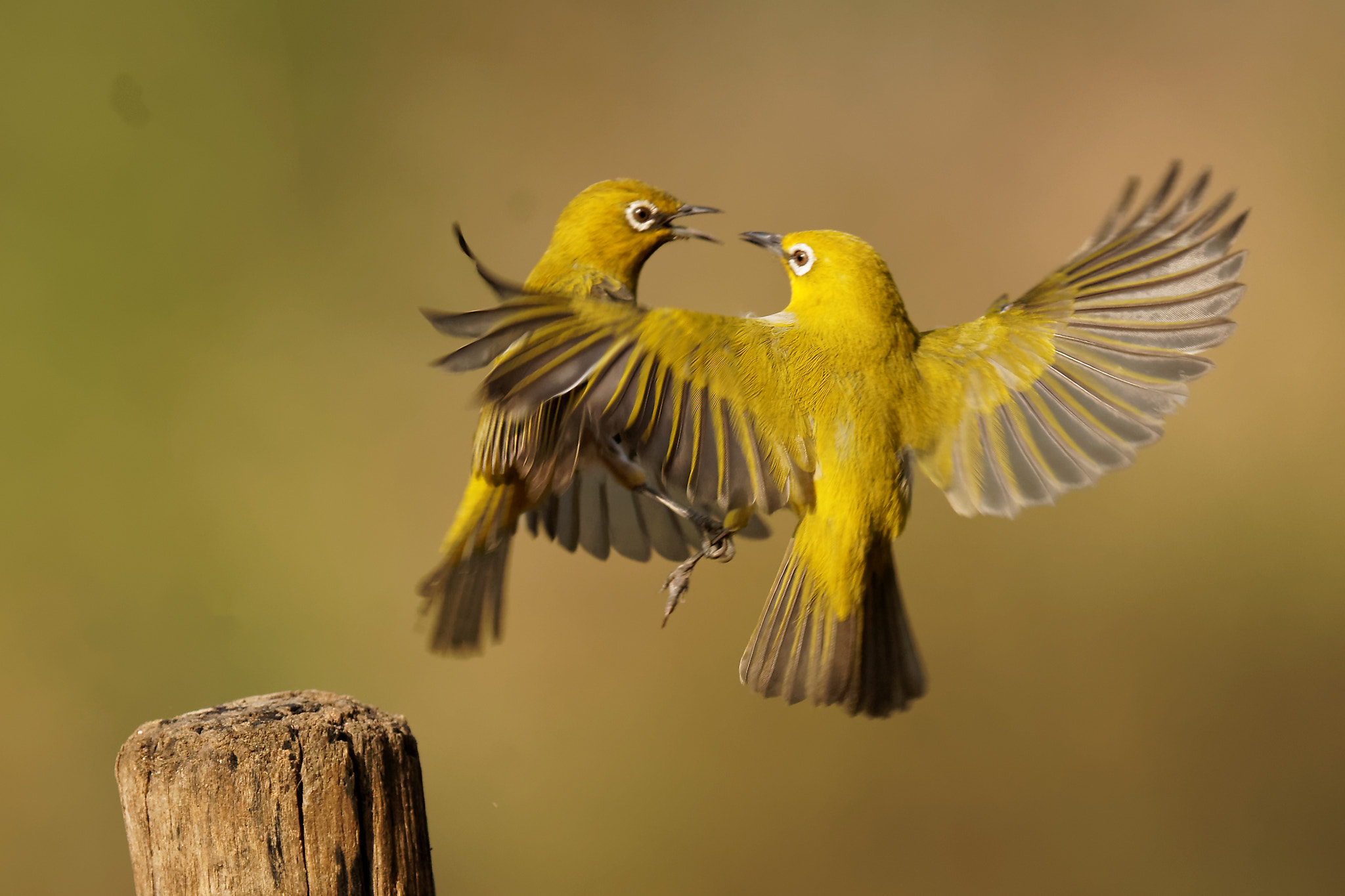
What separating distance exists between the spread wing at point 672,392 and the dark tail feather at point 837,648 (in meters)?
0.31

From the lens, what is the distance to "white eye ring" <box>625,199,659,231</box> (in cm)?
303

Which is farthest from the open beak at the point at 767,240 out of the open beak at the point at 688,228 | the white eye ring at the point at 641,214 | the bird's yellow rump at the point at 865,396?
the white eye ring at the point at 641,214

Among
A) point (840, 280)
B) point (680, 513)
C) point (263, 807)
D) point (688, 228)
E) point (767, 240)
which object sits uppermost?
point (688, 228)

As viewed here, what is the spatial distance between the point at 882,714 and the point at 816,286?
3.77 ft

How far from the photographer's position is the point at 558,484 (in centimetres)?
270

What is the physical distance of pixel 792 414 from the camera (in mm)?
2545

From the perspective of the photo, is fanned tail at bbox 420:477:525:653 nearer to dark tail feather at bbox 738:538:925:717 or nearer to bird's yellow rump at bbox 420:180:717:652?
bird's yellow rump at bbox 420:180:717:652

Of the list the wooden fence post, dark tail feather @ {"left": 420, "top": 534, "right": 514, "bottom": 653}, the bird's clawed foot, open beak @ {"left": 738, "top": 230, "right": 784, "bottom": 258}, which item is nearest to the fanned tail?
dark tail feather @ {"left": 420, "top": 534, "right": 514, "bottom": 653}

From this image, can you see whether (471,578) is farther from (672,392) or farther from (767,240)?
(767,240)

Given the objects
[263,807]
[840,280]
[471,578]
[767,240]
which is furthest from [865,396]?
[263,807]

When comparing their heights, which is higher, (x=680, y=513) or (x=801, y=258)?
(x=801, y=258)

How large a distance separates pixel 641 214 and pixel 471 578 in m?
1.24

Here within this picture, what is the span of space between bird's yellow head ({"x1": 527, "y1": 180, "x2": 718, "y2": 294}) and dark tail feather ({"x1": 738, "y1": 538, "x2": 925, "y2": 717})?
1014 millimetres

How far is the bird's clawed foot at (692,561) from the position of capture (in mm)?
2707
